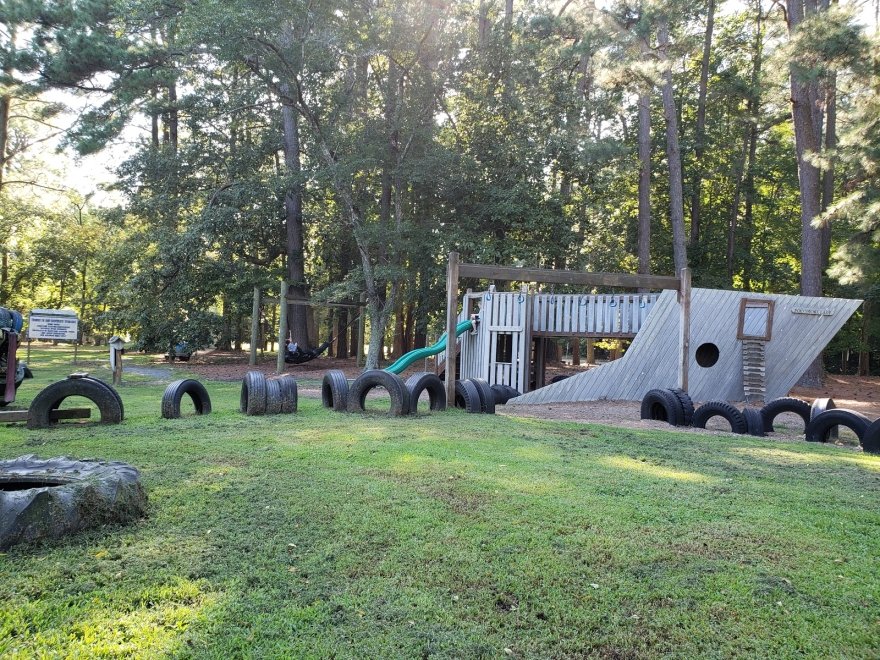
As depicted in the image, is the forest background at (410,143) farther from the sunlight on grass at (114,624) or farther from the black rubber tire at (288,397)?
the sunlight on grass at (114,624)

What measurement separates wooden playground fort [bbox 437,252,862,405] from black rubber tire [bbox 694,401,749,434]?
2826mm

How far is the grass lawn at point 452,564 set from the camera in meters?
2.31

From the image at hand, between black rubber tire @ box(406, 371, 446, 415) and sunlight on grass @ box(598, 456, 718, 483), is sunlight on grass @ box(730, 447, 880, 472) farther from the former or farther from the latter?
black rubber tire @ box(406, 371, 446, 415)

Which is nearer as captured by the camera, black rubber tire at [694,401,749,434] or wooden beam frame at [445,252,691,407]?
black rubber tire at [694,401,749,434]

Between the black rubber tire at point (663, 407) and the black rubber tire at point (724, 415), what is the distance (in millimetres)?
239

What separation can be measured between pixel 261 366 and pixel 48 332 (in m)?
6.09

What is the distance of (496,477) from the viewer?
4715 millimetres

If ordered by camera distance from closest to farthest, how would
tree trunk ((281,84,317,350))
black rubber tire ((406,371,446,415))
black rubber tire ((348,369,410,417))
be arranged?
black rubber tire ((348,369,410,417)) → black rubber tire ((406,371,446,415)) → tree trunk ((281,84,317,350))

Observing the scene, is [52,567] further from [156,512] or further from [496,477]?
[496,477]

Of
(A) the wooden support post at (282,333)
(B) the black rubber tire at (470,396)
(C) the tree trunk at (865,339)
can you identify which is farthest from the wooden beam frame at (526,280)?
(C) the tree trunk at (865,339)

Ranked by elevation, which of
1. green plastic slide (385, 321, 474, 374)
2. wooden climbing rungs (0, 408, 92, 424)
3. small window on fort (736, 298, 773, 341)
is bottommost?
wooden climbing rungs (0, 408, 92, 424)

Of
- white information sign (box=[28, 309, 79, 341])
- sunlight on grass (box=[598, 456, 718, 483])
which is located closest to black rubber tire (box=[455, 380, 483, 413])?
sunlight on grass (box=[598, 456, 718, 483])

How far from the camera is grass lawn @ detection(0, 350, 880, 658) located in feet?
7.57

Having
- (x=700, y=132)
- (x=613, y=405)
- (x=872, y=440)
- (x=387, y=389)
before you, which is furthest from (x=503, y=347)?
(x=700, y=132)
